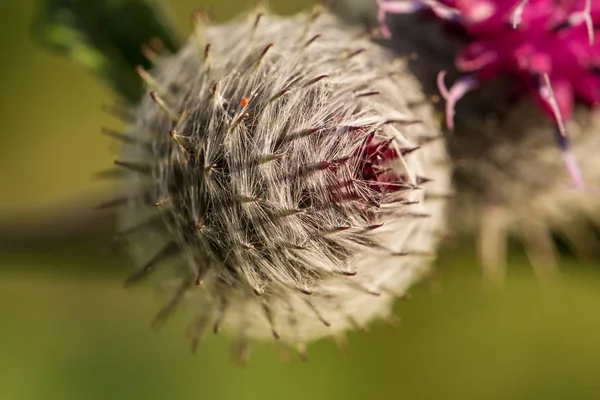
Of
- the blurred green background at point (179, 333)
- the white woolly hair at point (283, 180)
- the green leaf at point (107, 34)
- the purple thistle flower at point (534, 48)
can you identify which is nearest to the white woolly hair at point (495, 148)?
the purple thistle flower at point (534, 48)

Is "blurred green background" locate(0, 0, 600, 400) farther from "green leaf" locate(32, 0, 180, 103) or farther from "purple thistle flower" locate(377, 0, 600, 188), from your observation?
"purple thistle flower" locate(377, 0, 600, 188)

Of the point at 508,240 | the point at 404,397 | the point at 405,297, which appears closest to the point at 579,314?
the point at 404,397

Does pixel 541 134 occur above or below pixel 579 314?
above

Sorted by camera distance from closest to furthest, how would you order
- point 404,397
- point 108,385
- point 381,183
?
point 381,183
point 108,385
point 404,397

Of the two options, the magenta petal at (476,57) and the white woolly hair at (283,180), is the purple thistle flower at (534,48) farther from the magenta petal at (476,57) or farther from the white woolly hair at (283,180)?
the white woolly hair at (283,180)

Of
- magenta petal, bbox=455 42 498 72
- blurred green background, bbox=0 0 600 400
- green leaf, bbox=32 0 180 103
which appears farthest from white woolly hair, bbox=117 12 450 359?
blurred green background, bbox=0 0 600 400

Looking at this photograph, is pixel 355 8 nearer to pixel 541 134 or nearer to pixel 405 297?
pixel 541 134

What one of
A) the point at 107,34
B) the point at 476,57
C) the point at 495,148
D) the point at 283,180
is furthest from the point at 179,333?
the point at 283,180

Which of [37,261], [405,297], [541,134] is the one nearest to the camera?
[405,297]
